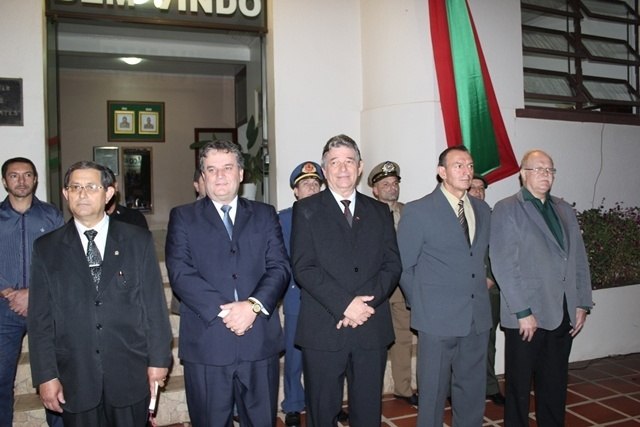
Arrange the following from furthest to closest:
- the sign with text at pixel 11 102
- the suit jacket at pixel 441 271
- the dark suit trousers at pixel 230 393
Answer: the sign with text at pixel 11 102, the suit jacket at pixel 441 271, the dark suit trousers at pixel 230 393

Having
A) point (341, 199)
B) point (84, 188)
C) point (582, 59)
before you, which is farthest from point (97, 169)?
point (582, 59)

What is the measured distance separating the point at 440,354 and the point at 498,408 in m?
1.20

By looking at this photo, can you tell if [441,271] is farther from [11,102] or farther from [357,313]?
[11,102]

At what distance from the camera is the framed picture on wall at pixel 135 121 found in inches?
338

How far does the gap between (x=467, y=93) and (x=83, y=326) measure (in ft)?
12.7

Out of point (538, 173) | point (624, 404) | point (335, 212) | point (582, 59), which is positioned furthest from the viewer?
point (582, 59)

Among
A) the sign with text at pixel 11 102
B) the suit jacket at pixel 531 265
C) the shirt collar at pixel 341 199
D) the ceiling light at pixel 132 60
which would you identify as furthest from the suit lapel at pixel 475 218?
the ceiling light at pixel 132 60

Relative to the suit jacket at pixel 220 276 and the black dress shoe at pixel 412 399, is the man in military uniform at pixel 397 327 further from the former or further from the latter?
the suit jacket at pixel 220 276

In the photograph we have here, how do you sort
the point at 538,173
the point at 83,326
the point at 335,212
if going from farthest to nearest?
1. the point at 538,173
2. the point at 335,212
3. the point at 83,326

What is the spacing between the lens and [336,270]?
2.59 meters

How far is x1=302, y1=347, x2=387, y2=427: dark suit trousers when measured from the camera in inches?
101

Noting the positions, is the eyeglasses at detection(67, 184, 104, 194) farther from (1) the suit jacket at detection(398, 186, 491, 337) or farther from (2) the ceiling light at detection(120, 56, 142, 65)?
(2) the ceiling light at detection(120, 56, 142, 65)

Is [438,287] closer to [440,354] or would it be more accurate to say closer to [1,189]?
[440,354]

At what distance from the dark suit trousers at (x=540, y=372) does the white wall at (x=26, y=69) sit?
3927 millimetres
